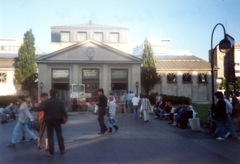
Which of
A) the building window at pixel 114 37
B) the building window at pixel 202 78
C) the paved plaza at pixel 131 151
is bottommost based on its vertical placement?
the paved plaza at pixel 131 151

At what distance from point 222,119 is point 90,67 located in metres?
35.6

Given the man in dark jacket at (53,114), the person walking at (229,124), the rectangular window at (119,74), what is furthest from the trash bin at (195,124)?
the rectangular window at (119,74)

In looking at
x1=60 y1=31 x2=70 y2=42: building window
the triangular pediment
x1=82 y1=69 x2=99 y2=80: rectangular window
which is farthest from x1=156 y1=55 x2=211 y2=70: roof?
x1=60 y1=31 x2=70 y2=42: building window

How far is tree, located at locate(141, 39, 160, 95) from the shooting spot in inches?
1986

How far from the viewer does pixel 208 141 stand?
1304cm

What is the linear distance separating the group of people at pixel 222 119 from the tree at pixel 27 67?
133ft

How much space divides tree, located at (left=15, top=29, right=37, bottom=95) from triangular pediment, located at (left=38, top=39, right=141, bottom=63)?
605 cm

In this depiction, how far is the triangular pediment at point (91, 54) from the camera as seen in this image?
47062mm

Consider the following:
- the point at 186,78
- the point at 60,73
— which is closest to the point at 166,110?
the point at 60,73

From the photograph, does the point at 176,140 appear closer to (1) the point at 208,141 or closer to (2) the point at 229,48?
(1) the point at 208,141

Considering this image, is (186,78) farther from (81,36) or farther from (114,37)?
(81,36)

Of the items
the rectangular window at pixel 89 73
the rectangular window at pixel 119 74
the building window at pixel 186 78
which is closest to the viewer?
the rectangular window at pixel 89 73

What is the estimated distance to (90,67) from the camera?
47.8 metres

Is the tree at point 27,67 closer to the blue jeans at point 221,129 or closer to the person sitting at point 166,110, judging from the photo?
the person sitting at point 166,110
